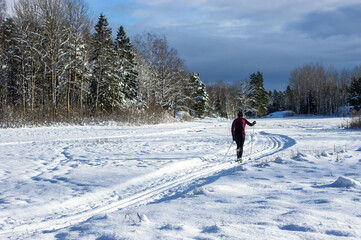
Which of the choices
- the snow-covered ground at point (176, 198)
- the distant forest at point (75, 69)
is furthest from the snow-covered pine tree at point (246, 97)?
the snow-covered ground at point (176, 198)

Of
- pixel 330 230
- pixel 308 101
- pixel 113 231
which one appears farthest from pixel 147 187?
pixel 308 101

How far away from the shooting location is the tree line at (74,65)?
24844mm

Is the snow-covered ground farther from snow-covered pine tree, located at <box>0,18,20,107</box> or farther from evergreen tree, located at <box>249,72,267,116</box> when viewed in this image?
evergreen tree, located at <box>249,72,267,116</box>

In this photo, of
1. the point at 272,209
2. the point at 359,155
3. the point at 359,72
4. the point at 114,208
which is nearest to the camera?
the point at 272,209

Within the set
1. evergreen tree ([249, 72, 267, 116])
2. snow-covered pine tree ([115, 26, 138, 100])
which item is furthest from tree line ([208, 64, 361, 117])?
snow-covered pine tree ([115, 26, 138, 100])

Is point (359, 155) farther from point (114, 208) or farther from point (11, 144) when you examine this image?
point (11, 144)

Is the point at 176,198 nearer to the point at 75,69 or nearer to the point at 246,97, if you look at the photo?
the point at 75,69

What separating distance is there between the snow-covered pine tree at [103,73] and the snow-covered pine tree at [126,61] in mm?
3024

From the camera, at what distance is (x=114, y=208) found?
4676mm

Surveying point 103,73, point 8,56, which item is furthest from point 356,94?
point 8,56

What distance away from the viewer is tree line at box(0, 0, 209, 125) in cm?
2484

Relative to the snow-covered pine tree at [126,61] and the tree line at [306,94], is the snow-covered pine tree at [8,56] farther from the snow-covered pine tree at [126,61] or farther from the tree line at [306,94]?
the tree line at [306,94]

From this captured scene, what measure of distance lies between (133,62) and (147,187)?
107 feet

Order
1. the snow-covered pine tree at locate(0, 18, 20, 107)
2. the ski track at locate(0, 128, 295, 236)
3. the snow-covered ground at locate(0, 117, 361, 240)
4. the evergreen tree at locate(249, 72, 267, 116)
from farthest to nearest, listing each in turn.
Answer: the evergreen tree at locate(249, 72, 267, 116) < the snow-covered pine tree at locate(0, 18, 20, 107) < the ski track at locate(0, 128, 295, 236) < the snow-covered ground at locate(0, 117, 361, 240)
